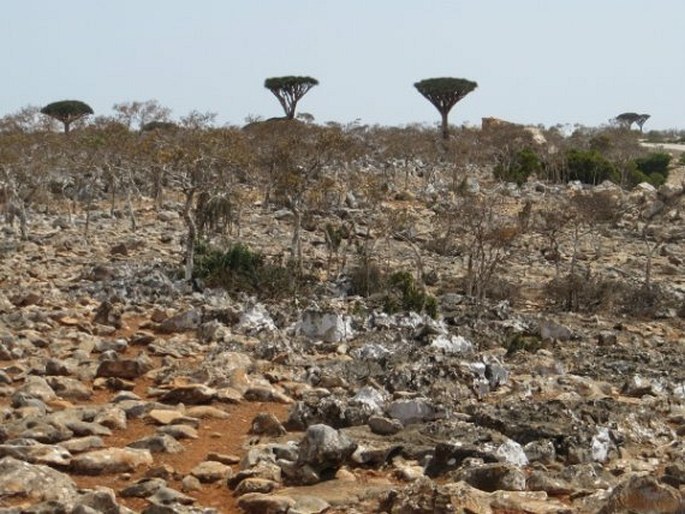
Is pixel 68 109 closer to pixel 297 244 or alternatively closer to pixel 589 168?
pixel 589 168

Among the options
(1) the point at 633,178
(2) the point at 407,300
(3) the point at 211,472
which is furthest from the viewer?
(1) the point at 633,178

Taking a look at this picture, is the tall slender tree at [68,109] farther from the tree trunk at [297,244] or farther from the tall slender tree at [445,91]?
the tree trunk at [297,244]

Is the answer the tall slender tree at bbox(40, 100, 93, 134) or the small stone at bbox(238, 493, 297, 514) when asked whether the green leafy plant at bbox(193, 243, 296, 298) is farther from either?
the tall slender tree at bbox(40, 100, 93, 134)

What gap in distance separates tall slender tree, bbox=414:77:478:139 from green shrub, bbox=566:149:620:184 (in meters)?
10.1

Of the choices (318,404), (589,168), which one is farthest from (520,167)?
(318,404)

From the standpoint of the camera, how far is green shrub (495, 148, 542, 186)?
39781mm

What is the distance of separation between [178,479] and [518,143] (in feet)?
138

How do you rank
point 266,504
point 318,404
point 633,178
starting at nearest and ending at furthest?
point 266,504 < point 318,404 < point 633,178

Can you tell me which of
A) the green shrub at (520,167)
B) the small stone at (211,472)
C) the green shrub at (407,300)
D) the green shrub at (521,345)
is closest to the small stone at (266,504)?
the small stone at (211,472)

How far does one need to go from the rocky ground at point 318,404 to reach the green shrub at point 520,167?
2387 cm

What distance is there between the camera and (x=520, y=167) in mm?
41656

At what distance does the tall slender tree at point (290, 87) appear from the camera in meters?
51.2

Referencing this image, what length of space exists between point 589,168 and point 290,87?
56.7 ft

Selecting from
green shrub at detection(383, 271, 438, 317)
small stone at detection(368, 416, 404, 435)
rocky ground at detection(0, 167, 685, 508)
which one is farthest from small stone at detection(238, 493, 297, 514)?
green shrub at detection(383, 271, 438, 317)
